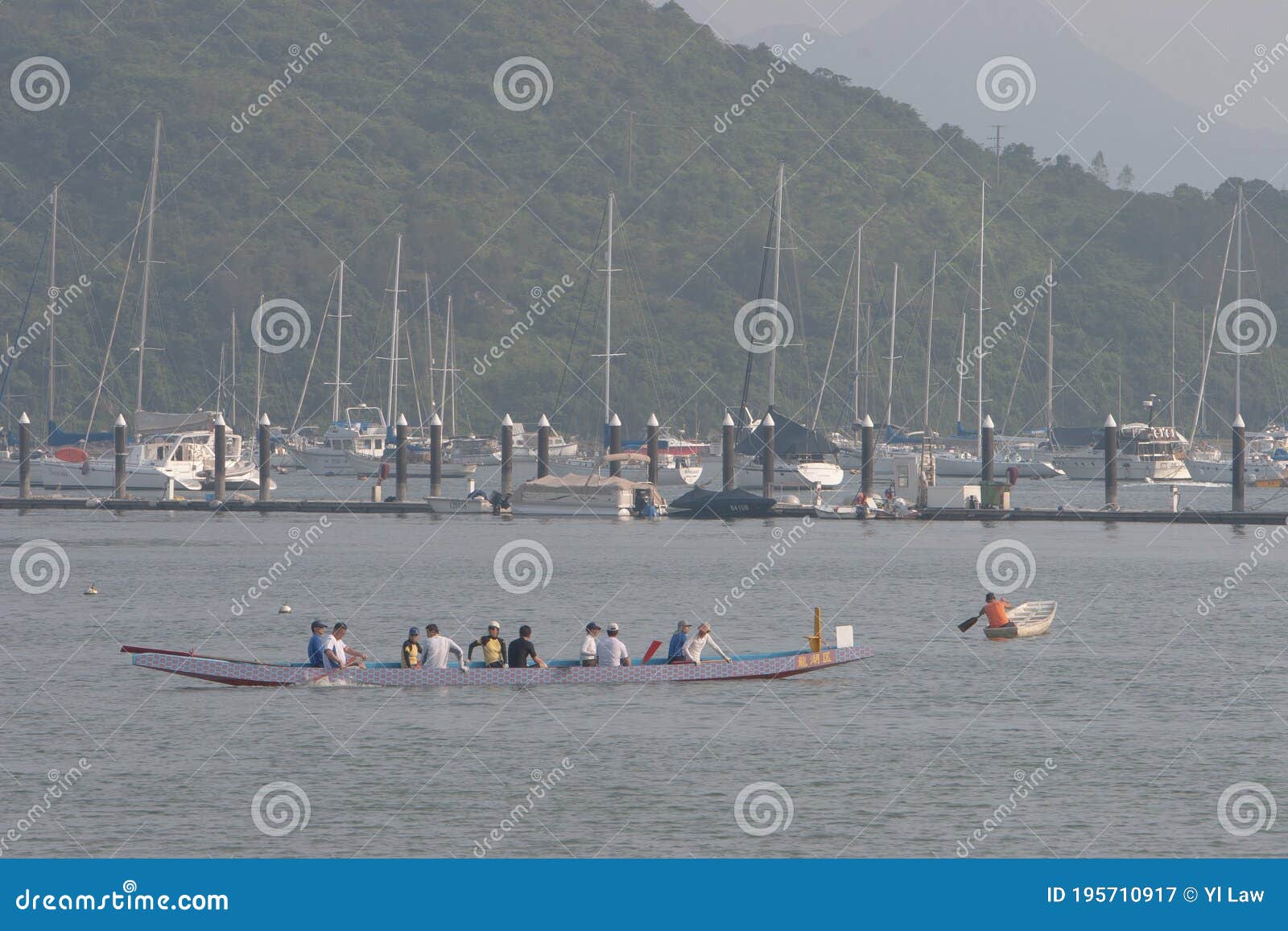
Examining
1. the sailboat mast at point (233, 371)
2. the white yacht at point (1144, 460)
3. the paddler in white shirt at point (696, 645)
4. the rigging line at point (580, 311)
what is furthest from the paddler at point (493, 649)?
the sailboat mast at point (233, 371)

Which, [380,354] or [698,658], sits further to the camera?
[380,354]

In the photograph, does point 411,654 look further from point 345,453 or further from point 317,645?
point 345,453

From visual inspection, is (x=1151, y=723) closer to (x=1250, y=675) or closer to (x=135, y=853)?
(x=1250, y=675)

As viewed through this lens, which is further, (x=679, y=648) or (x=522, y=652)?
(x=679, y=648)

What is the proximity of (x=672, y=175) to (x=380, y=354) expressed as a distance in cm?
5485

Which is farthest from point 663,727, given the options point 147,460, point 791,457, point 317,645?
point 147,460

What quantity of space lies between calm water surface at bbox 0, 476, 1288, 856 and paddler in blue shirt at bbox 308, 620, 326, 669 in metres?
0.87

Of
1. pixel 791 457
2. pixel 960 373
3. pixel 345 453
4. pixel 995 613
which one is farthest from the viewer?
pixel 345 453

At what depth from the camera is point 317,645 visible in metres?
35.0

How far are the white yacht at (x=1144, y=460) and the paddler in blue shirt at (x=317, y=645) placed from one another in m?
82.7

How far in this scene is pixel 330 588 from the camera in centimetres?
5581

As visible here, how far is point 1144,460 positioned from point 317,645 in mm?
86490

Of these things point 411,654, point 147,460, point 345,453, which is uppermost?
point 345,453

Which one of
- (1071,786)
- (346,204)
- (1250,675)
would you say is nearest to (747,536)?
(1250,675)
